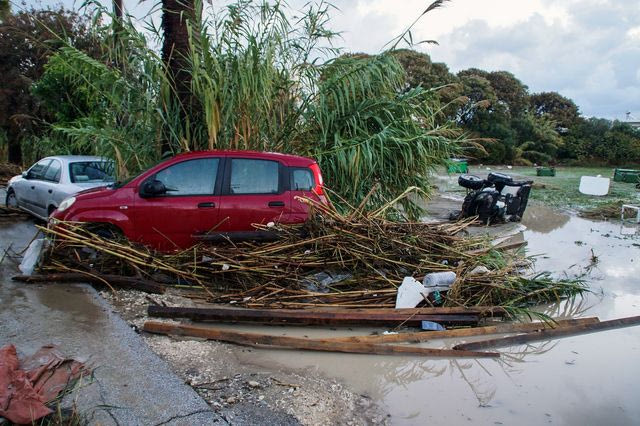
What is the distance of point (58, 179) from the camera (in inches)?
366

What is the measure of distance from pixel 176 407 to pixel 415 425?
1746mm

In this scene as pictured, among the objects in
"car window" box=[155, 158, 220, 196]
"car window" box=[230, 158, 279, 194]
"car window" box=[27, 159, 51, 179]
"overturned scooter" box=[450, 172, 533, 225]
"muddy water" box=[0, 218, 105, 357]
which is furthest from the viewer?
"overturned scooter" box=[450, 172, 533, 225]

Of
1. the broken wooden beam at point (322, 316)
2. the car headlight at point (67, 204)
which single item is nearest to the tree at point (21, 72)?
the car headlight at point (67, 204)

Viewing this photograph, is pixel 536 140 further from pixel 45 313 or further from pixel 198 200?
pixel 45 313

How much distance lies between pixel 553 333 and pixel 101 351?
182 inches

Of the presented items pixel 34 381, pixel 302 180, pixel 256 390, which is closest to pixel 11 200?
pixel 302 180

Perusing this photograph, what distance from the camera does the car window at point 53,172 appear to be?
9.40 metres

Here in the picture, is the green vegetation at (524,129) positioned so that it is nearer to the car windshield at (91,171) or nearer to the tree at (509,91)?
the tree at (509,91)

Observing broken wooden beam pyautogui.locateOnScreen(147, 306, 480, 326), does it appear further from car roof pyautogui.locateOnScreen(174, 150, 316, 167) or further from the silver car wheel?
the silver car wheel

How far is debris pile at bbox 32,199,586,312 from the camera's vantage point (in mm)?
5914

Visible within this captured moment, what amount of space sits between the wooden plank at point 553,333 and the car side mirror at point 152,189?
403 centimetres

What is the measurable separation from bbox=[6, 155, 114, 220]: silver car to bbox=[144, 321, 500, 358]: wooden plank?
5178mm

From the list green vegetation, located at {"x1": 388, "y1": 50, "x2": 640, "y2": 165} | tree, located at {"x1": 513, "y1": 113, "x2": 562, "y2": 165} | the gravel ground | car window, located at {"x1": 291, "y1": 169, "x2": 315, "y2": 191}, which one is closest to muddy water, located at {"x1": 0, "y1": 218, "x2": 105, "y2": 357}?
the gravel ground

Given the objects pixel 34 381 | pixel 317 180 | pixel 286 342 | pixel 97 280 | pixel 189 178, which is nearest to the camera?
pixel 34 381
